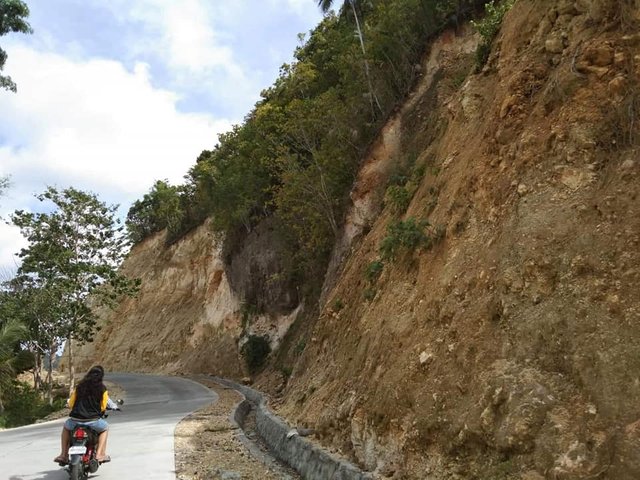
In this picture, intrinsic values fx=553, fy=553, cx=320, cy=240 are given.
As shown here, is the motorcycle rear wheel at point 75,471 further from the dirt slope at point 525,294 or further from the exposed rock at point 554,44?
the exposed rock at point 554,44

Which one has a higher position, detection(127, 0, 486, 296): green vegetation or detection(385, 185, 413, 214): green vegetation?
detection(127, 0, 486, 296): green vegetation

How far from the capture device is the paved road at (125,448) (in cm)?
836

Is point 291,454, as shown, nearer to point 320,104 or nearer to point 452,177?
point 452,177

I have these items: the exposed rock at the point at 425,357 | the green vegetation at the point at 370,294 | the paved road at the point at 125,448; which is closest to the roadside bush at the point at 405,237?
the green vegetation at the point at 370,294

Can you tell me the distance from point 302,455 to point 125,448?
11.8 ft

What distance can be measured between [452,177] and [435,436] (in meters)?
5.28

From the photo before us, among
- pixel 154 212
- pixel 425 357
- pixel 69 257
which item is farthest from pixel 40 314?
pixel 154 212

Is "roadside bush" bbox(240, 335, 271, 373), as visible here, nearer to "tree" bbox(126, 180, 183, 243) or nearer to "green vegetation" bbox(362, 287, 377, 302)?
"green vegetation" bbox(362, 287, 377, 302)

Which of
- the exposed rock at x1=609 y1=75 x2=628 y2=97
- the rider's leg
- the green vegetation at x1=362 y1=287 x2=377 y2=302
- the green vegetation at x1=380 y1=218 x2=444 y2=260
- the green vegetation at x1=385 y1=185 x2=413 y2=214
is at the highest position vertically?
the green vegetation at x1=385 y1=185 x2=413 y2=214

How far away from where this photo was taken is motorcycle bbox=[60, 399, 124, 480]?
7.31 metres

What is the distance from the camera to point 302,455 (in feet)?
30.8

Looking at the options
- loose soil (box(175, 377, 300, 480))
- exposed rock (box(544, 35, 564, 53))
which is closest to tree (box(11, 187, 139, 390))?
loose soil (box(175, 377, 300, 480))

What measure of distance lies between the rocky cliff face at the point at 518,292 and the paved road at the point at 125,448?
292cm

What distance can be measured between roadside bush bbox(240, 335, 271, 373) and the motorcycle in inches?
853
